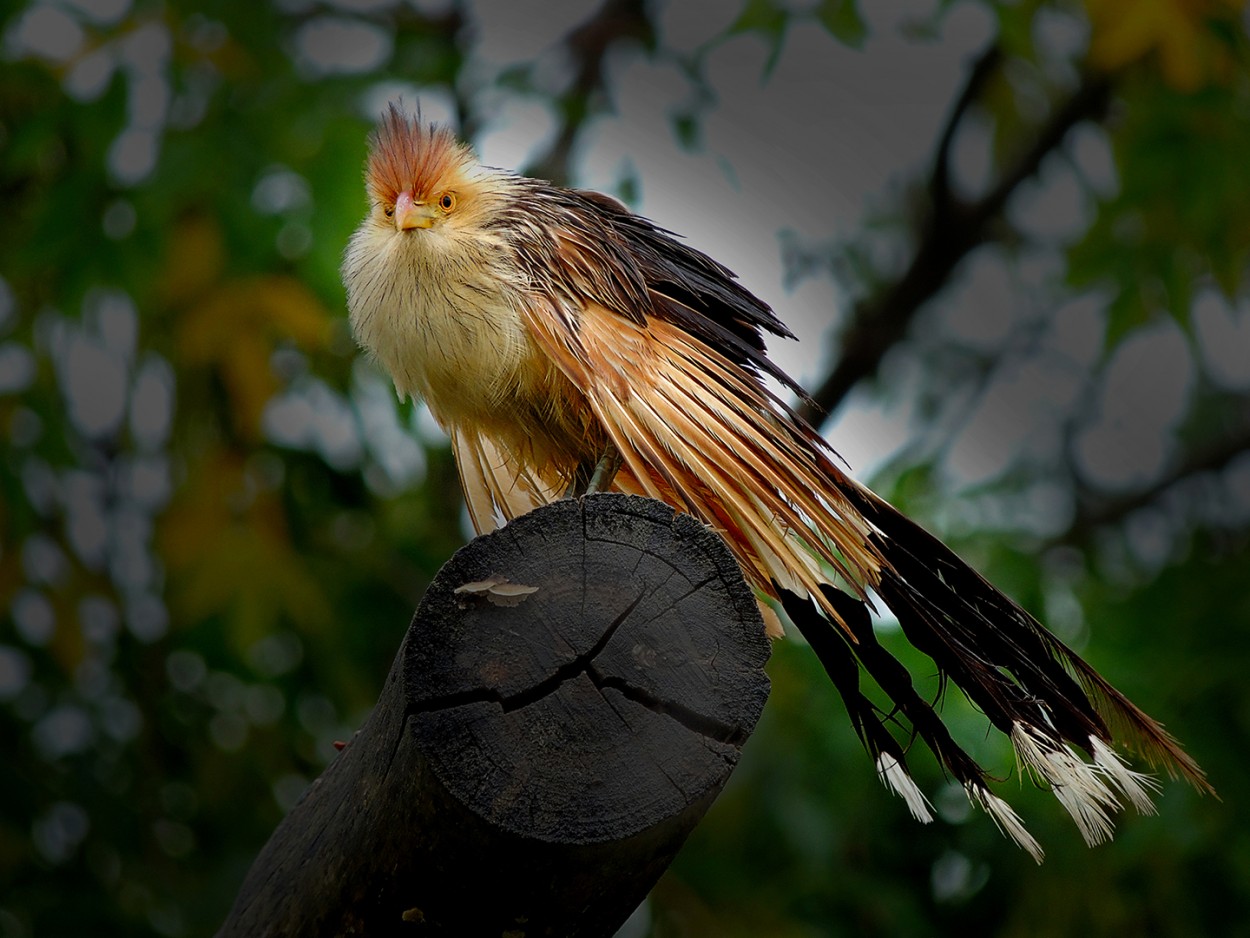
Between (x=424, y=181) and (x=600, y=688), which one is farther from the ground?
(x=424, y=181)

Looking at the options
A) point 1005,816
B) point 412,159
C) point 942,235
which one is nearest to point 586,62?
point 942,235

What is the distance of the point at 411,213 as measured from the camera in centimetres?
331

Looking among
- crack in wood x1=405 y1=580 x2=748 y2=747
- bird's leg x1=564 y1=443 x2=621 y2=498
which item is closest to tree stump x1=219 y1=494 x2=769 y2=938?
crack in wood x1=405 y1=580 x2=748 y2=747

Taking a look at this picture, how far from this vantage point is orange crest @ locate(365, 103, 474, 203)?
343 cm

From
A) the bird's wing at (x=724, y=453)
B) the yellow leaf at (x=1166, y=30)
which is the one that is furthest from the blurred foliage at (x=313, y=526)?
the bird's wing at (x=724, y=453)

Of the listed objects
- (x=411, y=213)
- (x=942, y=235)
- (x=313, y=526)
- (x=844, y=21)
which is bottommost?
(x=313, y=526)

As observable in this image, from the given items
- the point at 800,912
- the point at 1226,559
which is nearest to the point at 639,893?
the point at 800,912

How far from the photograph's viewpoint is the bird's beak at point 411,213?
3.28m

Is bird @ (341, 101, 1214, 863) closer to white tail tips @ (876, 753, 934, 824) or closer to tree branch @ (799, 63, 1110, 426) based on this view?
white tail tips @ (876, 753, 934, 824)

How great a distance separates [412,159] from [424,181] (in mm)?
67

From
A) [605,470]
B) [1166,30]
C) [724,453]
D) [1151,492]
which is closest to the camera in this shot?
[724,453]

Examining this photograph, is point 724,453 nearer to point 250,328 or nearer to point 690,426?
point 690,426

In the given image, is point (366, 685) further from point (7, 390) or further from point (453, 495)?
point (7, 390)

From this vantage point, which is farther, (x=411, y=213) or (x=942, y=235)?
(x=942, y=235)
